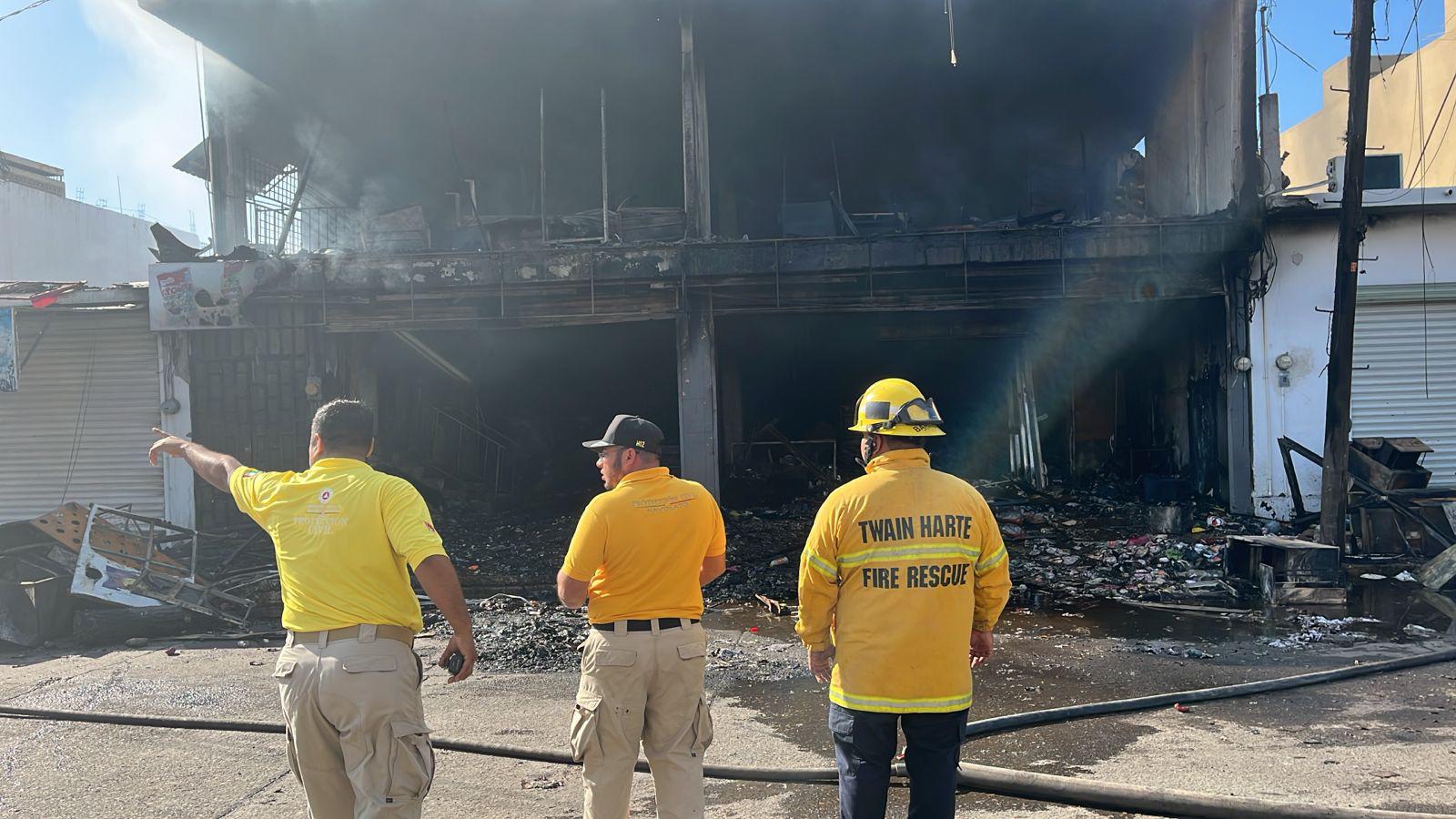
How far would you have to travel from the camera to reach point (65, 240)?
90.7 feet

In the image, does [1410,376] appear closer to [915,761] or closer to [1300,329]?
[1300,329]

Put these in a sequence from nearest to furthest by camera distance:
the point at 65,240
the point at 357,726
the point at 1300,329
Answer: the point at 357,726 → the point at 1300,329 → the point at 65,240

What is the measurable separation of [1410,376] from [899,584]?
12.3m

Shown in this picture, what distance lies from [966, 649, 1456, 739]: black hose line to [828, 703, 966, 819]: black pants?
5.68ft

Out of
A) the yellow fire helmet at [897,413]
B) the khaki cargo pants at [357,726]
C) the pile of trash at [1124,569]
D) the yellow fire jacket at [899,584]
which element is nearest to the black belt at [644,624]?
the yellow fire jacket at [899,584]

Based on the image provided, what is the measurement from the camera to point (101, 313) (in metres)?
13.0

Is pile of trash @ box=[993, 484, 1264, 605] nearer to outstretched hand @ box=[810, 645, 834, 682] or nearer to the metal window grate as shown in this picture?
outstretched hand @ box=[810, 645, 834, 682]

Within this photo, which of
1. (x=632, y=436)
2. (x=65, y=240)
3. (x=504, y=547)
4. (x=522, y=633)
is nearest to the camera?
(x=632, y=436)

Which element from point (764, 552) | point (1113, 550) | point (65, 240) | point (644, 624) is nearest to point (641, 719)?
point (644, 624)

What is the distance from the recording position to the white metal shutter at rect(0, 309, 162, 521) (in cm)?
1311

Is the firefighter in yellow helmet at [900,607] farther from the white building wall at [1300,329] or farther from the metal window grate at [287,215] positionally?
the metal window grate at [287,215]

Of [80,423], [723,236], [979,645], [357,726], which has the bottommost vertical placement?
[357,726]

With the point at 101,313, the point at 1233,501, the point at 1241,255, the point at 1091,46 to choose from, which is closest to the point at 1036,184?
the point at 1091,46

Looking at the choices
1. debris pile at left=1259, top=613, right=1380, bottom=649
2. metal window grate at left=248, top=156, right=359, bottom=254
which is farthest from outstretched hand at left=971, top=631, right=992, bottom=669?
metal window grate at left=248, top=156, right=359, bottom=254
